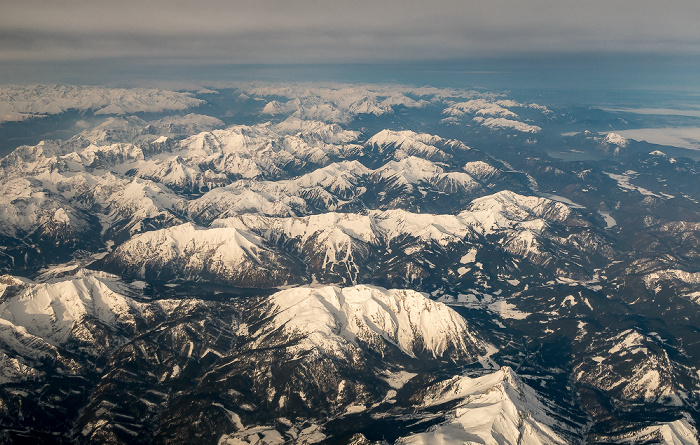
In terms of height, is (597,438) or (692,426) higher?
(692,426)

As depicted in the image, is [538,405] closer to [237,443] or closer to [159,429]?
[237,443]

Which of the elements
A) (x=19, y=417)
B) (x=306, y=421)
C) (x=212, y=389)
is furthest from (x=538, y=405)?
(x=19, y=417)

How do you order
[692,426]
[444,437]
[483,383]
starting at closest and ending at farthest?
1. [444,437]
2. [692,426]
3. [483,383]

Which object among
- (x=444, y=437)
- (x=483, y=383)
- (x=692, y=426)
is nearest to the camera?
(x=444, y=437)

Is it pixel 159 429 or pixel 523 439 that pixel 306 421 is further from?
pixel 523 439

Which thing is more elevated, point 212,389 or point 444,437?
point 444,437

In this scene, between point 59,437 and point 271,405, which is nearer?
point 59,437

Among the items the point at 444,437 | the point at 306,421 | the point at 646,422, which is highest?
the point at 444,437

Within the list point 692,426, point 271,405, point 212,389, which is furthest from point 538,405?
point 212,389

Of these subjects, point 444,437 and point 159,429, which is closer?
point 444,437

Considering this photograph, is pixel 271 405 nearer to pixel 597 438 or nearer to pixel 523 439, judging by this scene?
pixel 523 439
